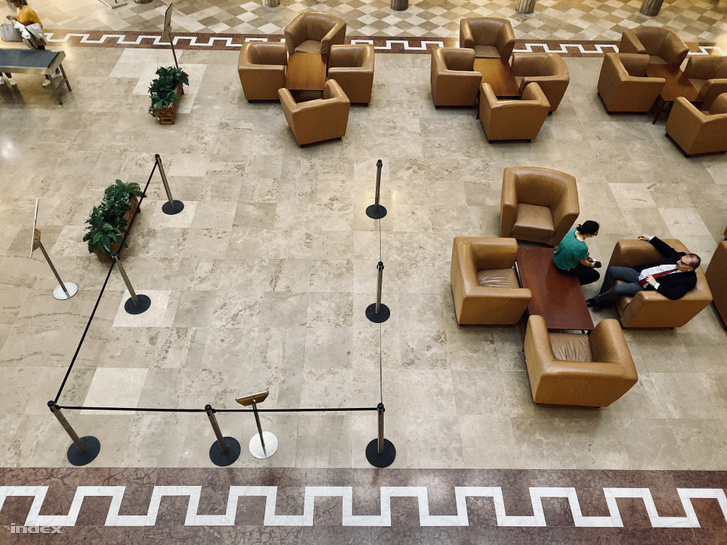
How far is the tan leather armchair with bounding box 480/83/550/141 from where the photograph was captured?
7918 mm

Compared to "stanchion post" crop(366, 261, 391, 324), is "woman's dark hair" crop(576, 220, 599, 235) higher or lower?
higher

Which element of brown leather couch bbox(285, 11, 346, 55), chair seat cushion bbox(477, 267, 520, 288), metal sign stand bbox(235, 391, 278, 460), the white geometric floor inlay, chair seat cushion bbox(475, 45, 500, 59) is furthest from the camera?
chair seat cushion bbox(475, 45, 500, 59)

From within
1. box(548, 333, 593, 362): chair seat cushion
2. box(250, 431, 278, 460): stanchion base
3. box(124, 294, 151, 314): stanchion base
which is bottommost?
box(250, 431, 278, 460): stanchion base

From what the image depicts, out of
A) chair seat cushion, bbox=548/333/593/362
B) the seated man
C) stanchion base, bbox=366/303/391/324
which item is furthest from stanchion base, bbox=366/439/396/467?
the seated man

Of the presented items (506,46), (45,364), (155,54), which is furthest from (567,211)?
(155,54)

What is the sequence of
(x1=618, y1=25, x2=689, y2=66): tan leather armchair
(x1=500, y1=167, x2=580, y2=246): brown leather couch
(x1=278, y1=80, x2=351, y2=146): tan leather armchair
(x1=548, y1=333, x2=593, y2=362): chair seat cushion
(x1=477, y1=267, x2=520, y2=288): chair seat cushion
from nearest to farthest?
1. (x1=548, y1=333, x2=593, y2=362): chair seat cushion
2. (x1=477, y1=267, x2=520, y2=288): chair seat cushion
3. (x1=500, y1=167, x2=580, y2=246): brown leather couch
4. (x1=278, y1=80, x2=351, y2=146): tan leather armchair
5. (x1=618, y1=25, x2=689, y2=66): tan leather armchair

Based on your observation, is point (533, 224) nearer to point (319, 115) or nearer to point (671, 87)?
point (319, 115)

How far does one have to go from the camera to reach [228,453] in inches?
202

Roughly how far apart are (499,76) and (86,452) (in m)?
8.24

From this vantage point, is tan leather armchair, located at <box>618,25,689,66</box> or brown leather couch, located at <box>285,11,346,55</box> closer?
tan leather armchair, located at <box>618,25,689,66</box>

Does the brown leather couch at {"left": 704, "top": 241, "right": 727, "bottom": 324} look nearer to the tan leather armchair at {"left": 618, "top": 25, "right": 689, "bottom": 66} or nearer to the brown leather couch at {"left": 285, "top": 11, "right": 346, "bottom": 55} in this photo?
the tan leather armchair at {"left": 618, "top": 25, "right": 689, "bottom": 66}

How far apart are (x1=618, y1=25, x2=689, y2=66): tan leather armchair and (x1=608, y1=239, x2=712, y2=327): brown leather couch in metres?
5.08

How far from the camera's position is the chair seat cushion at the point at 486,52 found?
31.6 feet

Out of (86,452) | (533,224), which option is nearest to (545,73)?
(533,224)
